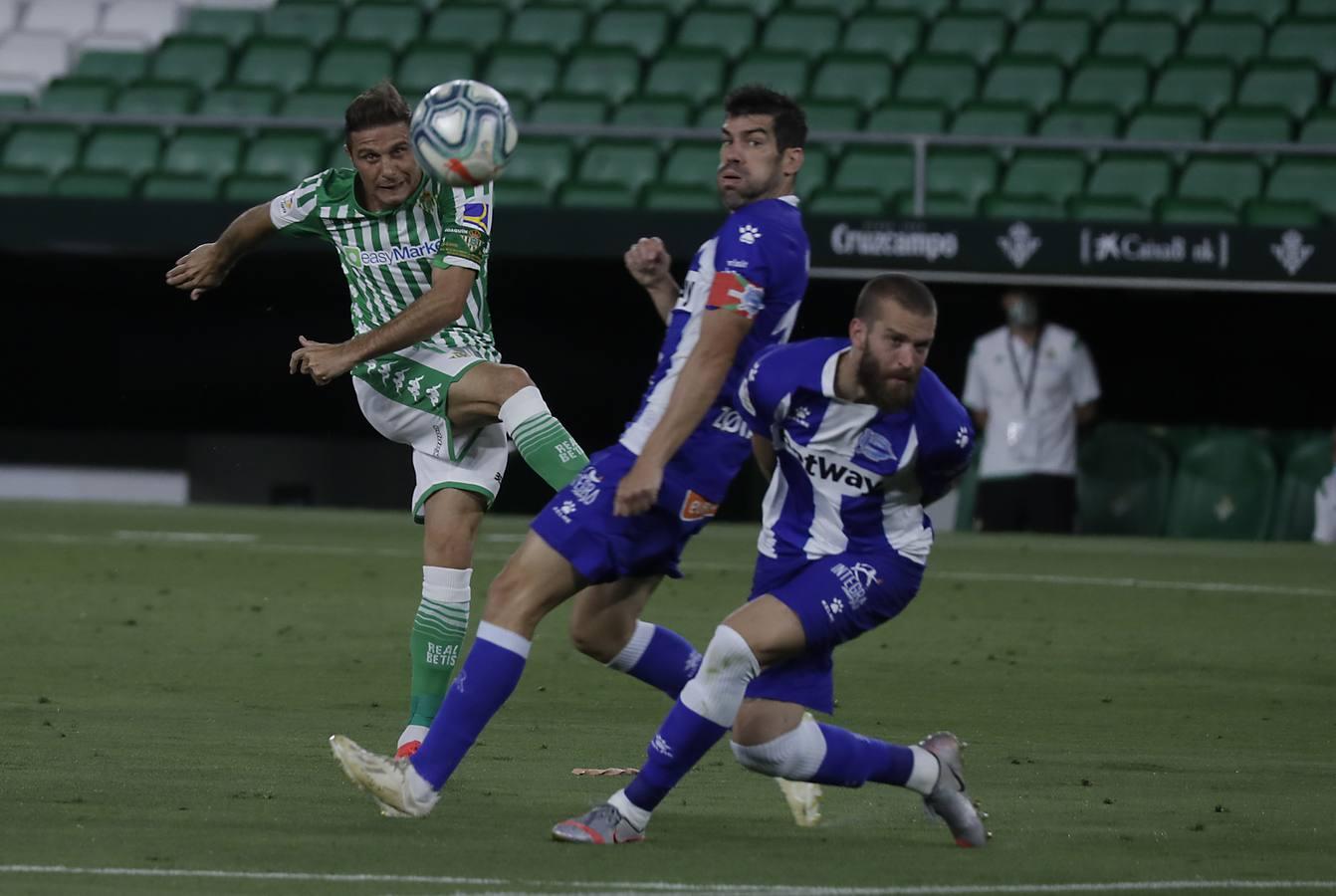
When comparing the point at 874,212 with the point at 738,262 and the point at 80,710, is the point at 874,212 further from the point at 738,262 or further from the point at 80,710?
the point at 738,262

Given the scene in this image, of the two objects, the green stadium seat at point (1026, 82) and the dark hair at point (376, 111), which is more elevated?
the green stadium seat at point (1026, 82)

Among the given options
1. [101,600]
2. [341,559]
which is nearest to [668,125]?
[341,559]

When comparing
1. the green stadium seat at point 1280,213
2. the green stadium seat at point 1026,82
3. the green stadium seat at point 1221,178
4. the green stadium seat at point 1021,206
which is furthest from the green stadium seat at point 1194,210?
the green stadium seat at point 1026,82

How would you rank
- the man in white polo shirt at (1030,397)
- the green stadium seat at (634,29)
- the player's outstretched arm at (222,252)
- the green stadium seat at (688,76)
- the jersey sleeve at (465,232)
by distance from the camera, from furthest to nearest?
the green stadium seat at (634,29) < the green stadium seat at (688,76) < the man in white polo shirt at (1030,397) < the player's outstretched arm at (222,252) < the jersey sleeve at (465,232)

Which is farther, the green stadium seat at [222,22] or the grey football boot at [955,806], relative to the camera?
the green stadium seat at [222,22]

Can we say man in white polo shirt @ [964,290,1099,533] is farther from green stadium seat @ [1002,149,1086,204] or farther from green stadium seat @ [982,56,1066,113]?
green stadium seat @ [982,56,1066,113]

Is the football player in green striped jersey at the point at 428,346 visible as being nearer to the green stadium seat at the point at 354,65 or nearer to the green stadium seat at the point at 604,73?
the green stadium seat at the point at 604,73

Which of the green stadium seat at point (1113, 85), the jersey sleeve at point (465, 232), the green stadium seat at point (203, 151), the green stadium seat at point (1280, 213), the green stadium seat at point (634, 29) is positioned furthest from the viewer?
the green stadium seat at point (634, 29)

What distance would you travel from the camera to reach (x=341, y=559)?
48.2ft

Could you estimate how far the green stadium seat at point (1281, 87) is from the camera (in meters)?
18.8

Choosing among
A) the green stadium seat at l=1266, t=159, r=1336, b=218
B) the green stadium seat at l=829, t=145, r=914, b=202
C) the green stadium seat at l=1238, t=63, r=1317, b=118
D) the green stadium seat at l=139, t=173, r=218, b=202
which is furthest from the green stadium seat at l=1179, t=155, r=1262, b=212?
the green stadium seat at l=139, t=173, r=218, b=202

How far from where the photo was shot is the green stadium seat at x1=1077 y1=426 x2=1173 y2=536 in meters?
18.2

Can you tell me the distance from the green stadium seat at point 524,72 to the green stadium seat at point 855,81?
7.93 feet

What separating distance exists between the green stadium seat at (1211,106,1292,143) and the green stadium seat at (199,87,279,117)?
8304 mm
